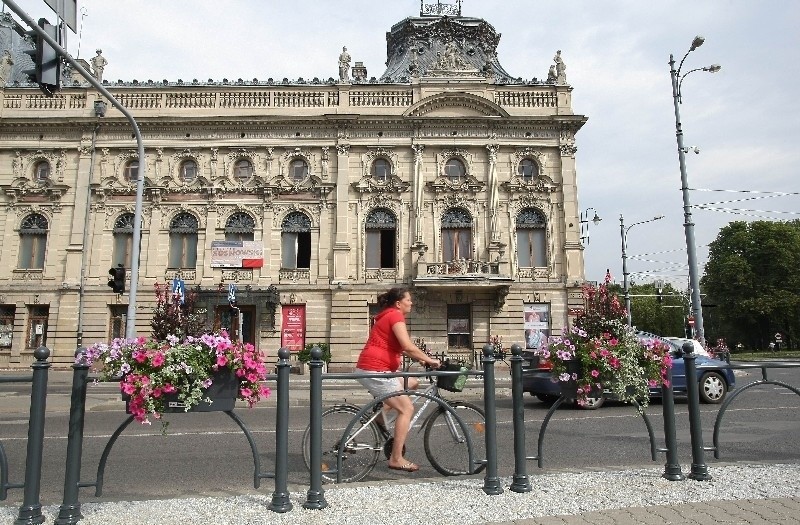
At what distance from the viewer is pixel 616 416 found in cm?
1123

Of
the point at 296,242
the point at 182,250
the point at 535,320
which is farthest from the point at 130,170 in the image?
the point at 535,320

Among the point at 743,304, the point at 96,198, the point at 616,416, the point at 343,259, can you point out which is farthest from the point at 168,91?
the point at 743,304

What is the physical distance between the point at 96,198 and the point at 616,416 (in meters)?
26.8

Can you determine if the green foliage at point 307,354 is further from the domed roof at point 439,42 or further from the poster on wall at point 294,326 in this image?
the domed roof at point 439,42

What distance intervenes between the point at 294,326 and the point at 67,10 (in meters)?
19.5

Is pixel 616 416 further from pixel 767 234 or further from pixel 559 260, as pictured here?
pixel 767 234

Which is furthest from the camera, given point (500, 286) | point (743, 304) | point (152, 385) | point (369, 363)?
point (743, 304)

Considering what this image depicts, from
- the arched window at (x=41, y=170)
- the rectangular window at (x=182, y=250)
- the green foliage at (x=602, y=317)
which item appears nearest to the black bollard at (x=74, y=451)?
the green foliage at (x=602, y=317)

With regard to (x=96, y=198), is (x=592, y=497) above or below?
below

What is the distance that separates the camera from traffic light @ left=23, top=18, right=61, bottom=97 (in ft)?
30.7

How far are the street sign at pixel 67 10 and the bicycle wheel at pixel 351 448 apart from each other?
25.8 ft

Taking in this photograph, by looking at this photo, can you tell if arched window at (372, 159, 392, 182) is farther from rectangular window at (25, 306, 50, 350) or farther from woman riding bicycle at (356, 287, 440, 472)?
woman riding bicycle at (356, 287, 440, 472)

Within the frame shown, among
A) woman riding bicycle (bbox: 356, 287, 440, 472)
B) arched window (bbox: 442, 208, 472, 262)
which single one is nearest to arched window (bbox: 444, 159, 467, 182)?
arched window (bbox: 442, 208, 472, 262)

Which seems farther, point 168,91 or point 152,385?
point 168,91
